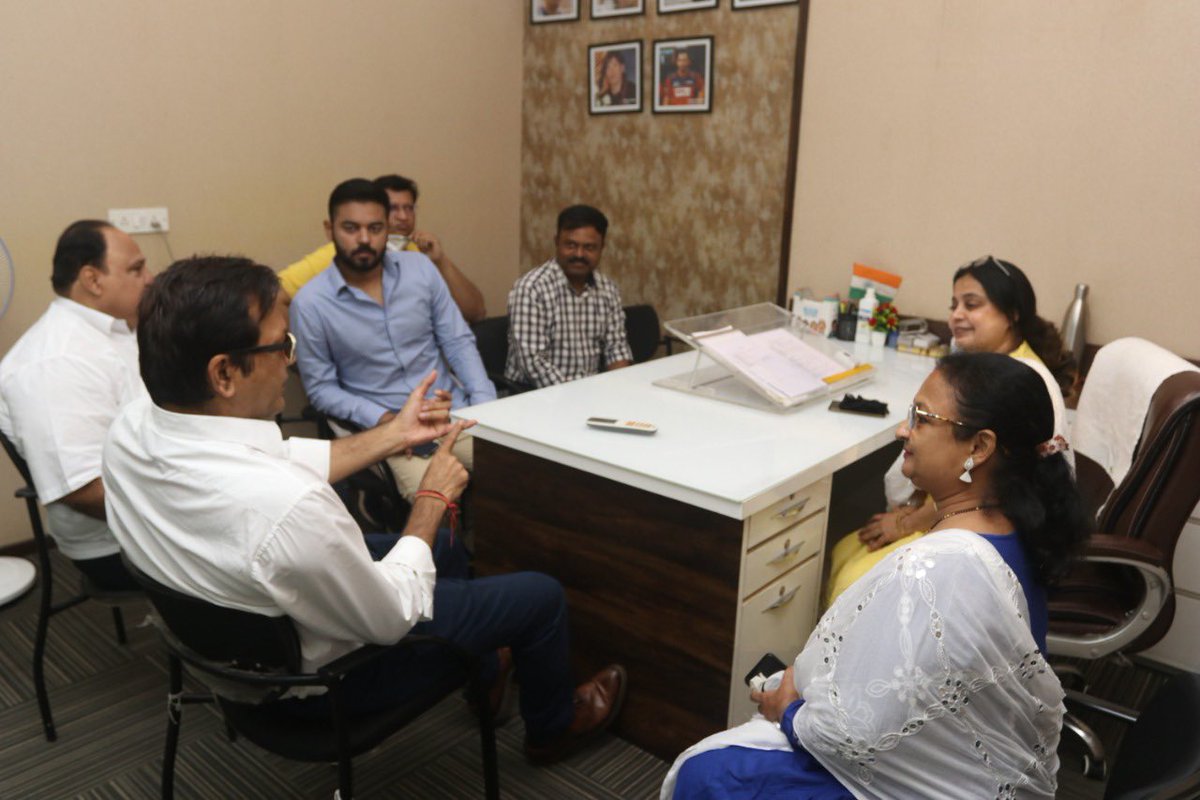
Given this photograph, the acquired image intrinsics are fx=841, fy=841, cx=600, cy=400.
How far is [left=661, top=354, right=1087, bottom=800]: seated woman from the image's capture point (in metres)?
1.12

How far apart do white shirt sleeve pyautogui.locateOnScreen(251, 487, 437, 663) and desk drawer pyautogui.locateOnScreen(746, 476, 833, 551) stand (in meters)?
0.72

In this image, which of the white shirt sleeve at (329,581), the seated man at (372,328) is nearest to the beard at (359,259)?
the seated man at (372,328)

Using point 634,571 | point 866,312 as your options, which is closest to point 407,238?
point 866,312

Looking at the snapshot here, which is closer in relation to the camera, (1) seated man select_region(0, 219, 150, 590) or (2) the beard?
(1) seated man select_region(0, 219, 150, 590)

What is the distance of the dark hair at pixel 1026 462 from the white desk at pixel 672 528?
1.74ft

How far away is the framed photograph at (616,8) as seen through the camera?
12.6 feet

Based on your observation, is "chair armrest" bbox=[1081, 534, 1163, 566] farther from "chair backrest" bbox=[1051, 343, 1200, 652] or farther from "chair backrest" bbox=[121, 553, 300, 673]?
"chair backrest" bbox=[121, 553, 300, 673]

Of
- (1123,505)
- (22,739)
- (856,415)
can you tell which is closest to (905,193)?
(856,415)

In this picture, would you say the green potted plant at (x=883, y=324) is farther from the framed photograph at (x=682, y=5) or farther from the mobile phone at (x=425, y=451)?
the mobile phone at (x=425, y=451)

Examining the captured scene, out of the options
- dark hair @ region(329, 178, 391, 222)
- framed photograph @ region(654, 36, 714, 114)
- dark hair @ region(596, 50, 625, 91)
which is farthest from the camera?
dark hair @ region(596, 50, 625, 91)

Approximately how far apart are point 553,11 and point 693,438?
9.56 feet

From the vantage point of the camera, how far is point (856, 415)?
2289 millimetres

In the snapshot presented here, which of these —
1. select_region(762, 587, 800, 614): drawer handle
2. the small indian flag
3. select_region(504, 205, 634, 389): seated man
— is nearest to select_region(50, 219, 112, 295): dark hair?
select_region(504, 205, 634, 389): seated man

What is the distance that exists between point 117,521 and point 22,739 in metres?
1.10
